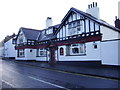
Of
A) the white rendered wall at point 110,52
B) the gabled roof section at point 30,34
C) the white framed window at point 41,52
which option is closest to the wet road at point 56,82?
the white rendered wall at point 110,52

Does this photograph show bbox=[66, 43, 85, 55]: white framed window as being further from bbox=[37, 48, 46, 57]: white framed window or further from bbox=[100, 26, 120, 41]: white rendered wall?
bbox=[37, 48, 46, 57]: white framed window

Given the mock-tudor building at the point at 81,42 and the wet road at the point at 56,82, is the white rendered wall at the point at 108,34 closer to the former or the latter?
the mock-tudor building at the point at 81,42

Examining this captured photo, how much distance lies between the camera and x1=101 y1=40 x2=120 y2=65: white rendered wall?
48.0 ft

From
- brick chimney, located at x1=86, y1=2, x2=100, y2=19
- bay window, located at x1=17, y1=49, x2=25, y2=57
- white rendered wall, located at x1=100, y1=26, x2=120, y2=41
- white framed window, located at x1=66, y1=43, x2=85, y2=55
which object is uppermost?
brick chimney, located at x1=86, y1=2, x2=100, y2=19

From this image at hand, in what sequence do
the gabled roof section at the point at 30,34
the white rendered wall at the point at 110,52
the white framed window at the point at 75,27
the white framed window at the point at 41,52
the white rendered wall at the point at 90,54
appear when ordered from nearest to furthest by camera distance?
the white rendered wall at the point at 110,52 < the white rendered wall at the point at 90,54 < the white framed window at the point at 75,27 < the white framed window at the point at 41,52 < the gabled roof section at the point at 30,34

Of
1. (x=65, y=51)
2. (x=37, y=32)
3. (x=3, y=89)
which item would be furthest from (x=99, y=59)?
(x=37, y=32)

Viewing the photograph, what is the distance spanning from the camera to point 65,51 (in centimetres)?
2098

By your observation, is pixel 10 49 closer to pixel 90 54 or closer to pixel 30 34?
pixel 30 34

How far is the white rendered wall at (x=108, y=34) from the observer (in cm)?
1499

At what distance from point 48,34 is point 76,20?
31.4ft

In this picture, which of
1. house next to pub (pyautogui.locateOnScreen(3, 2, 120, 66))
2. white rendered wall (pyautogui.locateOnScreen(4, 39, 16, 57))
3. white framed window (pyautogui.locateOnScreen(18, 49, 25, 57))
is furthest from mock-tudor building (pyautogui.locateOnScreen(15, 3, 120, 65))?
white rendered wall (pyautogui.locateOnScreen(4, 39, 16, 57))

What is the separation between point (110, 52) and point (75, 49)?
6001mm

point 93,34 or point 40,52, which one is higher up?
point 93,34

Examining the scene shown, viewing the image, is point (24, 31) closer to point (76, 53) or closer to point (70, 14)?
point (70, 14)
